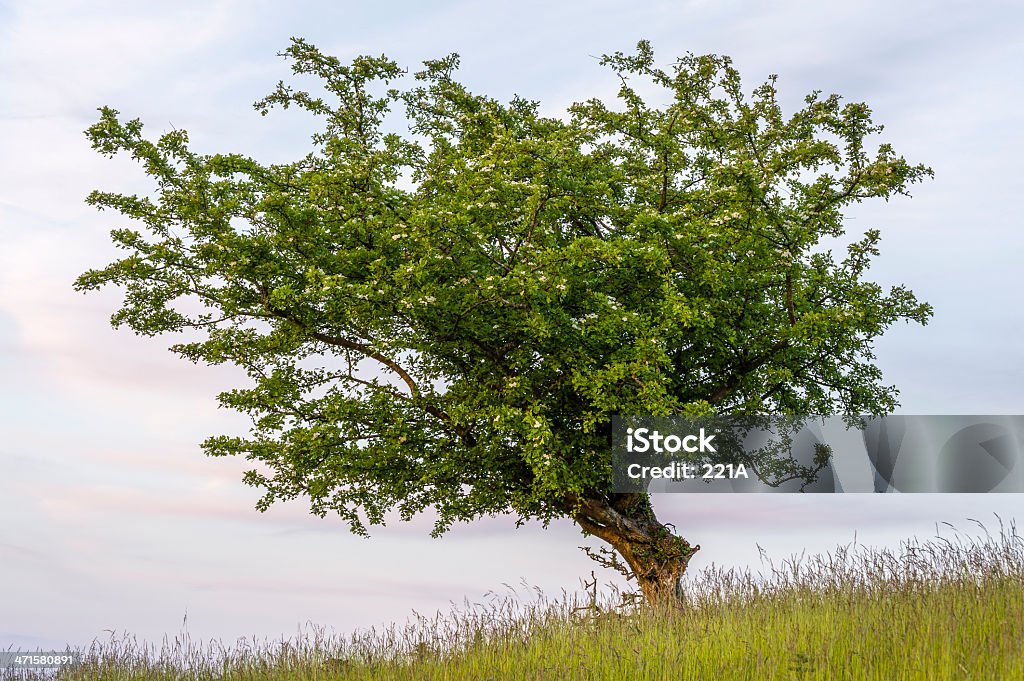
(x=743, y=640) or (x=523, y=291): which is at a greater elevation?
(x=523, y=291)

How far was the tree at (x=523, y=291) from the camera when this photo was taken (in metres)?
19.1

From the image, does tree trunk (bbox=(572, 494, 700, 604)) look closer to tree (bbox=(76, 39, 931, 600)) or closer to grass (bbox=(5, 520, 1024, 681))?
tree (bbox=(76, 39, 931, 600))

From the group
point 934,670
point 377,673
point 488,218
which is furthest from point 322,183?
point 934,670

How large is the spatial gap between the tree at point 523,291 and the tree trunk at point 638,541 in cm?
7

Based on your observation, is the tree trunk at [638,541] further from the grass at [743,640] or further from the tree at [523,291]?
the grass at [743,640]

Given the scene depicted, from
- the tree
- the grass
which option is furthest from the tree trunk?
the grass

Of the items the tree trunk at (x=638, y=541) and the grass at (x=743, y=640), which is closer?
the grass at (x=743, y=640)

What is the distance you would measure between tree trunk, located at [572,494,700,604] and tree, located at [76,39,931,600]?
7 centimetres

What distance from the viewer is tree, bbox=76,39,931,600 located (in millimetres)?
19125

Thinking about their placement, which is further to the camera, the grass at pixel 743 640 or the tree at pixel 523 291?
the tree at pixel 523 291

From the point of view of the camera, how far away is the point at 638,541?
2214cm

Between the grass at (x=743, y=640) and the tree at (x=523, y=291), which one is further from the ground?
the tree at (x=523, y=291)

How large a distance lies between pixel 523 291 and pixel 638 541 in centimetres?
767

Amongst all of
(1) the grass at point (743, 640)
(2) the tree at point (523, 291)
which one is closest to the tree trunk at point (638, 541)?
(2) the tree at point (523, 291)
